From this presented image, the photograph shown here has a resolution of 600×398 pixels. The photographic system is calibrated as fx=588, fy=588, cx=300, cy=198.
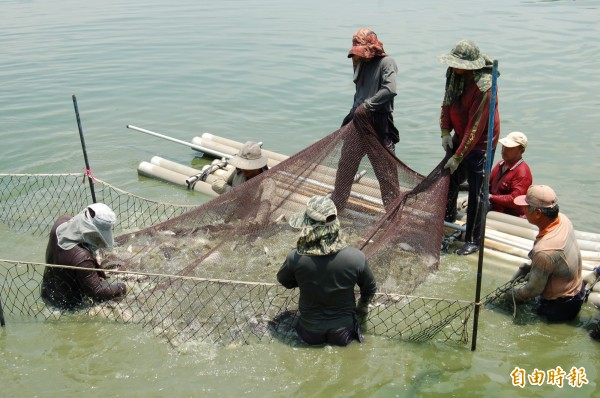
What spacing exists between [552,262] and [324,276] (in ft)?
6.32

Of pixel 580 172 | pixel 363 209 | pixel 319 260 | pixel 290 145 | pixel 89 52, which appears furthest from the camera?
pixel 89 52

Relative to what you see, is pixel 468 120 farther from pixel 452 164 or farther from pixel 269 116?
pixel 269 116

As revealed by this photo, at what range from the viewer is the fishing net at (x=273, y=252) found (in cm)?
535

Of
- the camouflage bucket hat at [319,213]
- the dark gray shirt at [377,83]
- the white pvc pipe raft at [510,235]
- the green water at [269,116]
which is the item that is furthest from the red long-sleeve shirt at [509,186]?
the camouflage bucket hat at [319,213]

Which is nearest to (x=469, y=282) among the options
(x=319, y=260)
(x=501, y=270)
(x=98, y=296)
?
(x=501, y=270)

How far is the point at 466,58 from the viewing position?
5.70 meters

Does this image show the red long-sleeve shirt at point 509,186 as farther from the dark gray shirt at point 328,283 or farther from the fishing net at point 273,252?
the dark gray shirt at point 328,283

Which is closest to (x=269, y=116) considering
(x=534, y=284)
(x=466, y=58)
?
(x=466, y=58)

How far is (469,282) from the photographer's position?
609cm

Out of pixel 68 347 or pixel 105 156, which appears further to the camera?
pixel 105 156

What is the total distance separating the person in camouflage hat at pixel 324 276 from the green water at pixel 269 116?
0.23m

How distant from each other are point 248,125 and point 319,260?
843cm

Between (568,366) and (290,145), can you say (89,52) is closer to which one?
(290,145)

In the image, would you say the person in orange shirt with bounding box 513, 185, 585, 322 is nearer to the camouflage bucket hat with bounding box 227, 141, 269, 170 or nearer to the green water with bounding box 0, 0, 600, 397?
the green water with bounding box 0, 0, 600, 397
